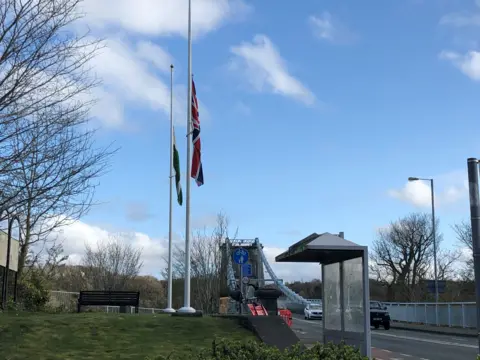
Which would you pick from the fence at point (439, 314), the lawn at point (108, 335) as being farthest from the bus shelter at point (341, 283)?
the fence at point (439, 314)

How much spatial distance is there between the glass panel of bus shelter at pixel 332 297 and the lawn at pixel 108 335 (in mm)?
1738

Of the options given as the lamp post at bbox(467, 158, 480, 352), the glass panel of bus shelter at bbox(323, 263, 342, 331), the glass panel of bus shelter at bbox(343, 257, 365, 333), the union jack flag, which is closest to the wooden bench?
the union jack flag

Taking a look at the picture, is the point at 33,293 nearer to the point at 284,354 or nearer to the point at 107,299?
the point at 107,299

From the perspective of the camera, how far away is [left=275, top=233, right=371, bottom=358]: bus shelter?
1076 cm

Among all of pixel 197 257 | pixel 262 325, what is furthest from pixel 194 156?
pixel 197 257

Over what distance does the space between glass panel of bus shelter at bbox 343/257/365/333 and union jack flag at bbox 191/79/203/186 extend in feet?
23.8

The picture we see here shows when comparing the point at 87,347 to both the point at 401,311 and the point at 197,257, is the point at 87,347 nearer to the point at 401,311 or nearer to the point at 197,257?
the point at 197,257

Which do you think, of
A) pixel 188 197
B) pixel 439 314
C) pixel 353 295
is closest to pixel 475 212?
pixel 353 295

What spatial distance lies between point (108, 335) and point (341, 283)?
509 cm

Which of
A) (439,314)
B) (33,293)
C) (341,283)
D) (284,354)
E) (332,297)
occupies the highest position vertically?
(341,283)

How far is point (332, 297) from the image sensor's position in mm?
12844

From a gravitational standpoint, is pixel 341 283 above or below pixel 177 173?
below

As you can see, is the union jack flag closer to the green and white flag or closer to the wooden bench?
the green and white flag

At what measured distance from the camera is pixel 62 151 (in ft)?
32.1
